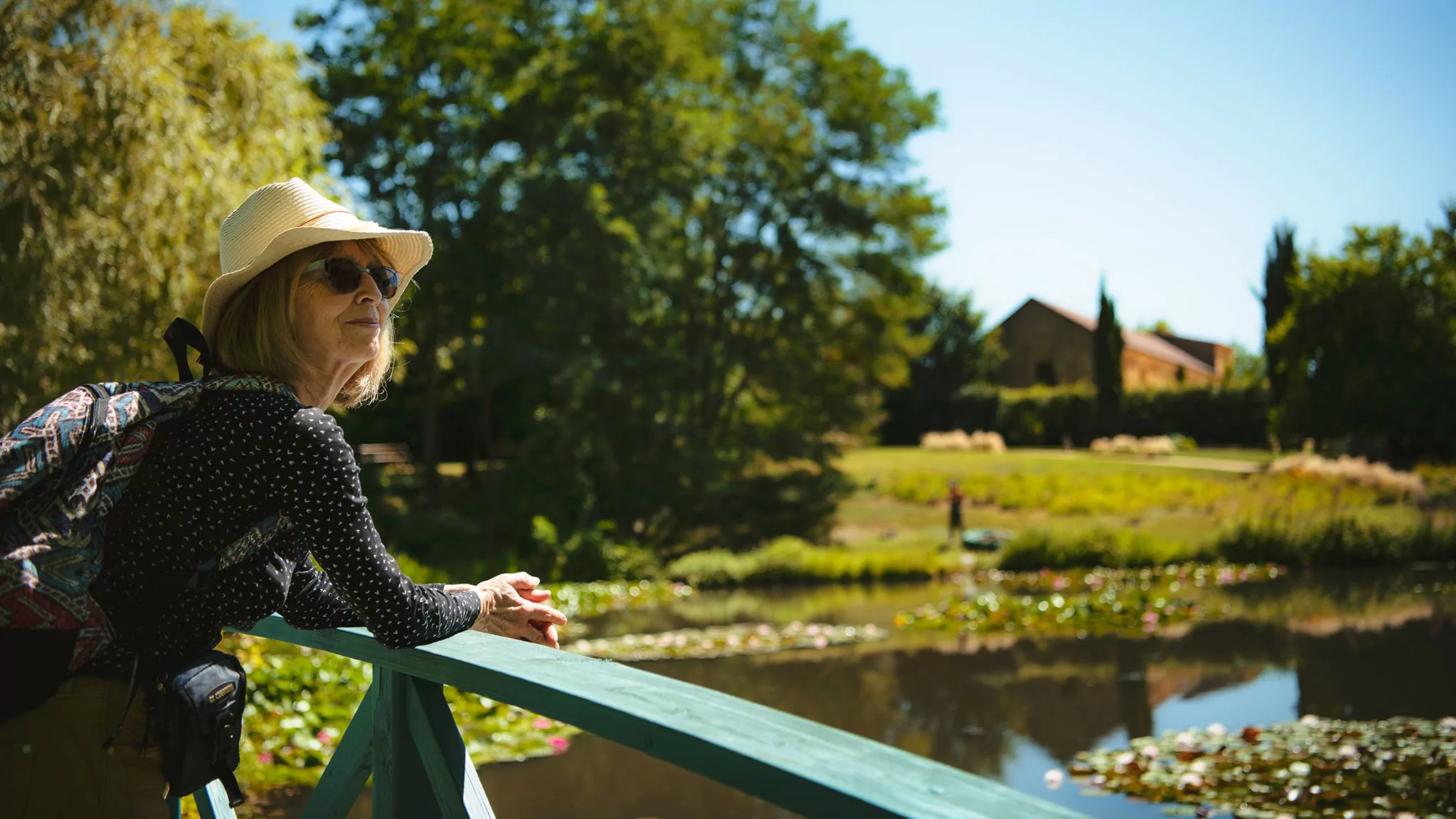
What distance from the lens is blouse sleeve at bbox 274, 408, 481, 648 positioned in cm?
177

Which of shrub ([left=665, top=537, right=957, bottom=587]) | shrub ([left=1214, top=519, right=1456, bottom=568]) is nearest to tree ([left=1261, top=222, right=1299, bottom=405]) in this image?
shrub ([left=1214, top=519, right=1456, bottom=568])

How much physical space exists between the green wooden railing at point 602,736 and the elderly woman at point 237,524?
0.17m

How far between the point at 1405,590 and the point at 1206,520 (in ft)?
17.8

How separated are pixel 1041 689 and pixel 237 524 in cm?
917

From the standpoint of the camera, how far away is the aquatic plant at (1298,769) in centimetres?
635

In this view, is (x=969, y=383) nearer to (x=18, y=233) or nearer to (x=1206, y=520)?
(x=1206, y=520)

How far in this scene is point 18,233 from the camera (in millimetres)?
10164

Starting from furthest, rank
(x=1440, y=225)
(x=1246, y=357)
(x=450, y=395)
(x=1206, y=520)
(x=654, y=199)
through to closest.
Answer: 1. (x=1246, y=357)
2. (x=1440, y=225)
3. (x=450, y=395)
4. (x=654, y=199)
5. (x=1206, y=520)

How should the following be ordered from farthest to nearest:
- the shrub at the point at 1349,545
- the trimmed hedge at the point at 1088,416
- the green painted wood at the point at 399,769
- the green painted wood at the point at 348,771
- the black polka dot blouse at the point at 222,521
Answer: the trimmed hedge at the point at 1088,416
the shrub at the point at 1349,545
the green painted wood at the point at 348,771
the green painted wood at the point at 399,769
the black polka dot blouse at the point at 222,521

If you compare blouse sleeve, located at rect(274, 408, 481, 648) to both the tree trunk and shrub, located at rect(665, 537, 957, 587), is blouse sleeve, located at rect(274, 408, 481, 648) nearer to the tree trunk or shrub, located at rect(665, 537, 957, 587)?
shrub, located at rect(665, 537, 957, 587)

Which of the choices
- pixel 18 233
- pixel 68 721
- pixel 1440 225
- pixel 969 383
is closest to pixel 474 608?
pixel 68 721

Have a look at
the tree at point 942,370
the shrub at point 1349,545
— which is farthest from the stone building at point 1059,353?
the shrub at point 1349,545

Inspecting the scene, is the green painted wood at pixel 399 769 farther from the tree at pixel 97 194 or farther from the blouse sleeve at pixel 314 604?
the tree at pixel 97 194

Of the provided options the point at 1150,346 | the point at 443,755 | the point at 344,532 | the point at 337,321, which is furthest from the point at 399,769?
the point at 1150,346
